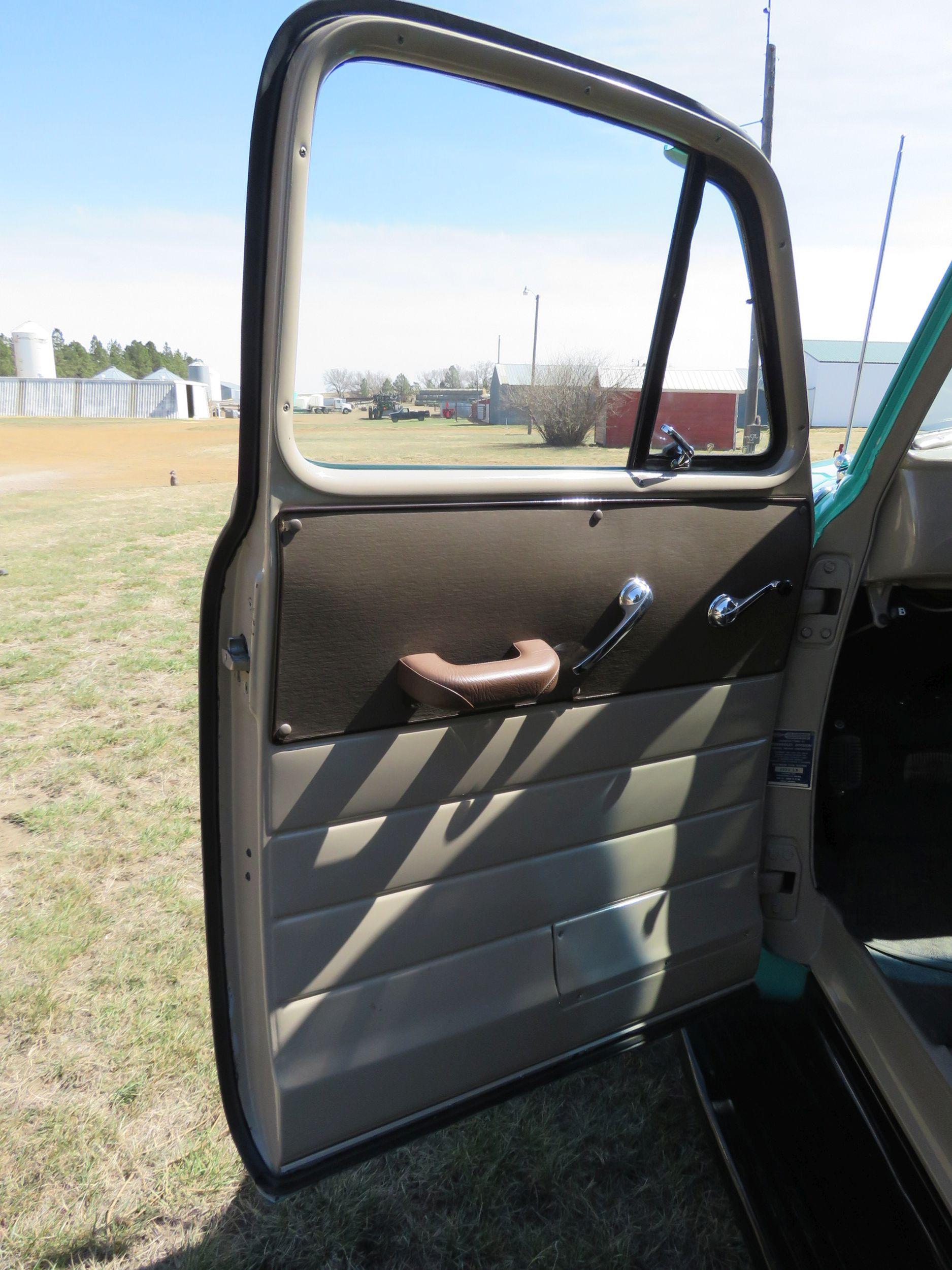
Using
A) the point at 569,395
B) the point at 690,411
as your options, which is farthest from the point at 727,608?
the point at 569,395

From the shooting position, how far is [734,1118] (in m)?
1.82

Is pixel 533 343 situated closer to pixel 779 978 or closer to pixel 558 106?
pixel 558 106

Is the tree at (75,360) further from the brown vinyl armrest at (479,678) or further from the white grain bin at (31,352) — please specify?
the brown vinyl armrest at (479,678)

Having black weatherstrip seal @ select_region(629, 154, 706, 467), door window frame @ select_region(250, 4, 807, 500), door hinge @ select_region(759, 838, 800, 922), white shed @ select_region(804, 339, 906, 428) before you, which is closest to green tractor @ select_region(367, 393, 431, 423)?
door window frame @ select_region(250, 4, 807, 500)

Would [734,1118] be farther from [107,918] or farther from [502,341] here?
[107,918]

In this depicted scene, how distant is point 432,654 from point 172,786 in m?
3.06

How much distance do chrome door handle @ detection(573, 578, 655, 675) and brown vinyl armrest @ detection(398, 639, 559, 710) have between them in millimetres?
99

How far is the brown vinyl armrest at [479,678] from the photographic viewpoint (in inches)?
51.7

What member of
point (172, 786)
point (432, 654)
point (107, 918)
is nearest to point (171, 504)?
point (172, 786)

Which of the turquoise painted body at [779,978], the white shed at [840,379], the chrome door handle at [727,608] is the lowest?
the turquoise painted body at [779,978]

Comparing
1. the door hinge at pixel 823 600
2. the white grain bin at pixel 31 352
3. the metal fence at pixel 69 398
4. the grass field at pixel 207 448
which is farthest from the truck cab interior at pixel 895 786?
the white grain bin at pixel 31 352

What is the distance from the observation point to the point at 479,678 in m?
1.34

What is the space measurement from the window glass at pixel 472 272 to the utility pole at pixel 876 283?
42cm

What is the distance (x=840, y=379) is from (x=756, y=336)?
0.22 m
